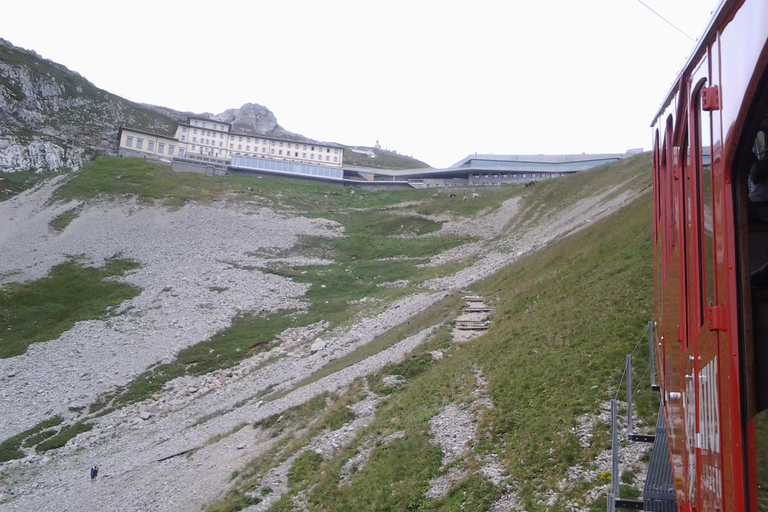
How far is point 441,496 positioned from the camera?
13.5 m

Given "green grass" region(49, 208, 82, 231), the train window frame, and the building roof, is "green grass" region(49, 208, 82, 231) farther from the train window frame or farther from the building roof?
the building roof

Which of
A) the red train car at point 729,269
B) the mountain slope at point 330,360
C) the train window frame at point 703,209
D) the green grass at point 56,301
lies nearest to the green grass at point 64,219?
the mountain slope at point 330,360

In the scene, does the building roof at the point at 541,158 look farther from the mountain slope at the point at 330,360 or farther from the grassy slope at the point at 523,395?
the grassy slope at the point at 523,395

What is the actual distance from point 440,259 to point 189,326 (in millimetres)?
27581

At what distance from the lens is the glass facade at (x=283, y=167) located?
11281 cm

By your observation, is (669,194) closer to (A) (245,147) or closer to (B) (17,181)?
(B) (17,181)

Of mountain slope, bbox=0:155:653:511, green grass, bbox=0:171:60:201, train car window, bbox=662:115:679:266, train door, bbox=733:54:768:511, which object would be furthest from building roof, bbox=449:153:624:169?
train door, bbox=733:54:768:511

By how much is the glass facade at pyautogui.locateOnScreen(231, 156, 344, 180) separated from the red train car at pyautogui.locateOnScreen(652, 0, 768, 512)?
112169 mm

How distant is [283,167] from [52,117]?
6084 centimetres

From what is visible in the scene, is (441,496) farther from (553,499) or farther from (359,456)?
(359,456)

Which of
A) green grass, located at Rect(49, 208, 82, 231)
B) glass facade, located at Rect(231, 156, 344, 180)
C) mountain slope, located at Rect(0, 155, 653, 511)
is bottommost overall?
mountain slope, located at Rect(0, 155, 653, 511)

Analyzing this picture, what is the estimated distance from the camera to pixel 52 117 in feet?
416

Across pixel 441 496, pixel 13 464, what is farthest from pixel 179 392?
pixel 441 496

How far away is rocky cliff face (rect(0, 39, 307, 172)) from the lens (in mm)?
100562
